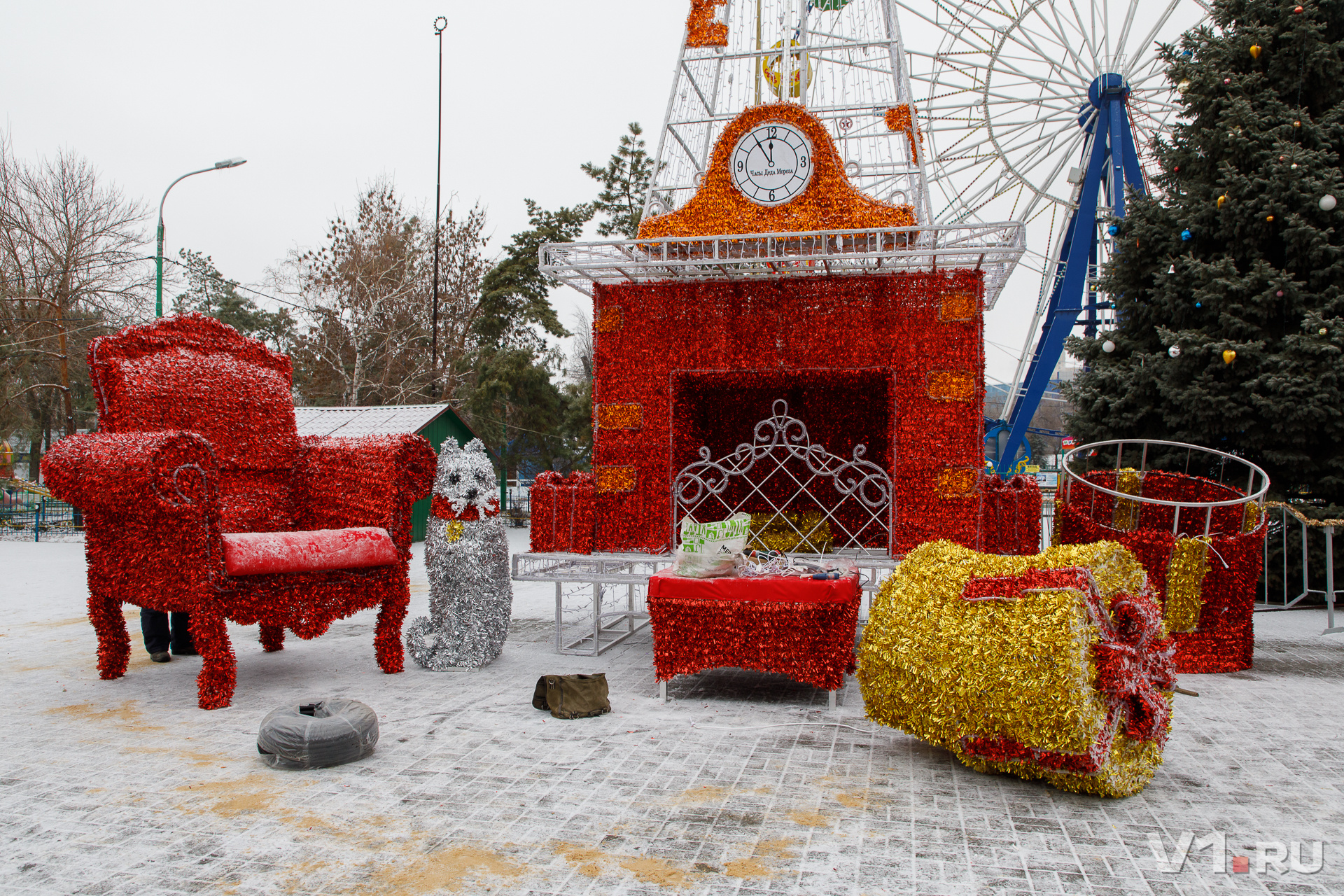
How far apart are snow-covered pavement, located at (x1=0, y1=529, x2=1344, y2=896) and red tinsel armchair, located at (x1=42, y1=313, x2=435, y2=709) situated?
47 cm

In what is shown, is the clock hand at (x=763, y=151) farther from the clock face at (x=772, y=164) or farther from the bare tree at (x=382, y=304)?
the bare tree at (x=382, y=304)

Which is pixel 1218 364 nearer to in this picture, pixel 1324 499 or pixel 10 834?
pixel 1324 499

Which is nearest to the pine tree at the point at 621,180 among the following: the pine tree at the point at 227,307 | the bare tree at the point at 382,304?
the bare tree at the point at 382,304

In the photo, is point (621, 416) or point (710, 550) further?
point (621, 416)

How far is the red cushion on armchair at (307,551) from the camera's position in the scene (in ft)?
13.6

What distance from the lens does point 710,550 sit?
14.0 ft

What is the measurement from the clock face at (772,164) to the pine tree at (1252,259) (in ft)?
14.7

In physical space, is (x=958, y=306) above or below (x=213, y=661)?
above

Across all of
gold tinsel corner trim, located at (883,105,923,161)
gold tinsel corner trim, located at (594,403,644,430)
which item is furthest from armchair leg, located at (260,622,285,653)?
gold tinsel corner trim, located at (883,105,923,161)

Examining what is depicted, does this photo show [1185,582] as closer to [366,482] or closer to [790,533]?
[790,533]

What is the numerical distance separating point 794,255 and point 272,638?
421cm

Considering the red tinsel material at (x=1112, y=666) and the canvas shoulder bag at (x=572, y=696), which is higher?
the red tinsel material at (x=1112, y=666)

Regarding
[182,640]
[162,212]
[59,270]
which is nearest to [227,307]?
[59,270]

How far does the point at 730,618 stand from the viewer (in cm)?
411
